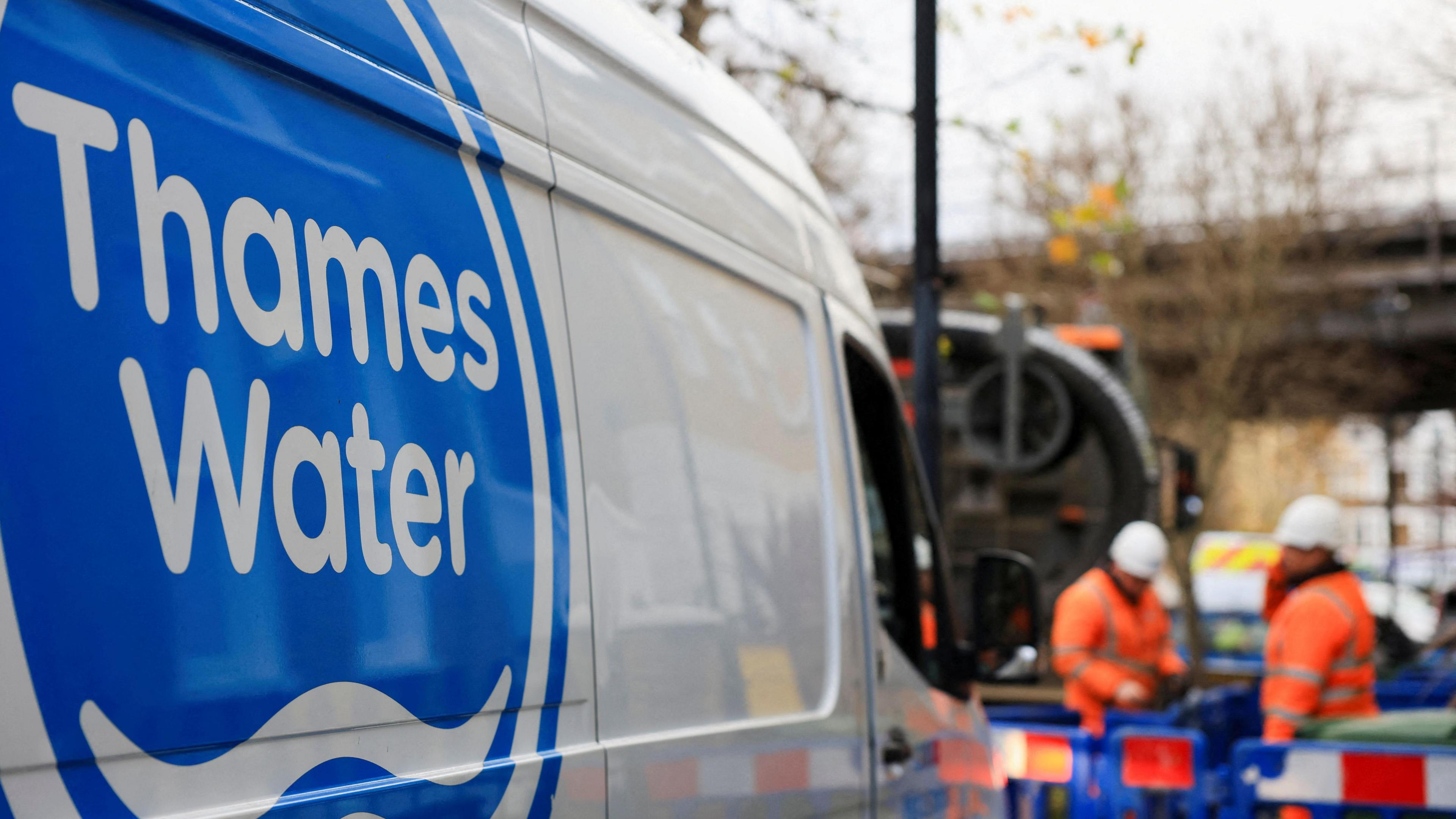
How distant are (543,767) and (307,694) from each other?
0.49 meters

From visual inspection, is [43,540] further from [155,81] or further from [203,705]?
[155,81]

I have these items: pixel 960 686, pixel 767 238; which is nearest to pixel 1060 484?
pixel 960 686

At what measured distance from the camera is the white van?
1448mm

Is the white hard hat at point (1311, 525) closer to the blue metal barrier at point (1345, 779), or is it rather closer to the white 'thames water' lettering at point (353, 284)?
the blue metal barrier at point (1345, 779)

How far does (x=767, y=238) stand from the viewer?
3.20 meters

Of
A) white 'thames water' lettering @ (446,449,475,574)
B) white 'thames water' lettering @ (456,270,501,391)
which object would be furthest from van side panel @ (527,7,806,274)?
white 'thames water' lettering @ (446,449,475,574)

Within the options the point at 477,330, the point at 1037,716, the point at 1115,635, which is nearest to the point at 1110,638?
the point at 1115,635

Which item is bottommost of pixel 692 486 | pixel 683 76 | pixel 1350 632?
pixel 1350 632

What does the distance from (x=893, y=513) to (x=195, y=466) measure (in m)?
2.65

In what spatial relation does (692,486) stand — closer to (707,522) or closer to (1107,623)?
(707,522)

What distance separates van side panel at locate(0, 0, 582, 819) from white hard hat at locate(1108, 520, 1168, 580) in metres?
6.73

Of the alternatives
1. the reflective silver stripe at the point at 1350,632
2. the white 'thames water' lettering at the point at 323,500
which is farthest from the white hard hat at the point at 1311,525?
the white 'thames water' lettering at the point at 323,500

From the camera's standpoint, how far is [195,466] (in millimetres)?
1576

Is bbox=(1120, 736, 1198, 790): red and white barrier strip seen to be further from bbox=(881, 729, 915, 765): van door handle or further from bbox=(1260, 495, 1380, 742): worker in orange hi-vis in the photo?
bbox=(881, 729, 915, 765): van door handle
